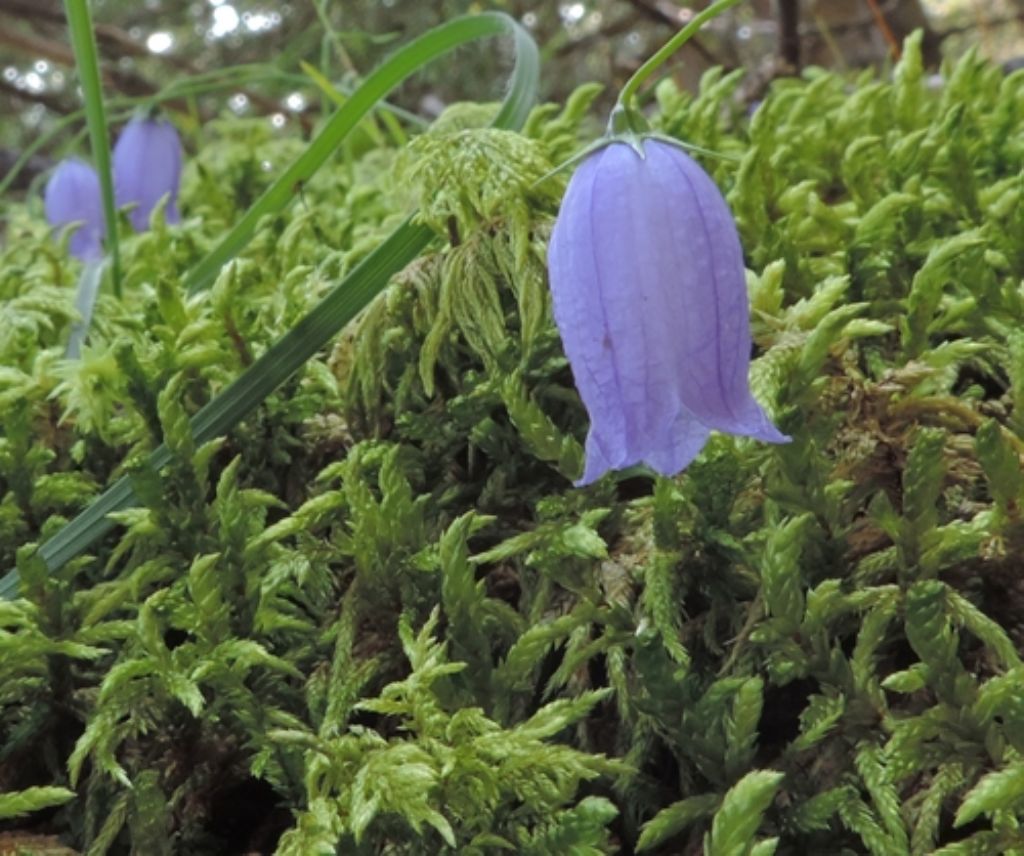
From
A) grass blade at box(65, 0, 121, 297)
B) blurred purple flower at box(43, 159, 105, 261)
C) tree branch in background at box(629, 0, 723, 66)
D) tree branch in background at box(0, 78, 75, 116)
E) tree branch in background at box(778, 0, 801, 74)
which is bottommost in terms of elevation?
grass blade at box(65, 0, 121, 297)

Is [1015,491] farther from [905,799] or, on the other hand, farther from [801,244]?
[801,244]

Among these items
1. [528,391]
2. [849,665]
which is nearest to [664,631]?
[849,665]

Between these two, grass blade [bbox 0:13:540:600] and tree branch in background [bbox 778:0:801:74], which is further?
tree branch in background [bbox 778:0:801:74]

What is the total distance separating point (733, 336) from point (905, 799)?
0.30m

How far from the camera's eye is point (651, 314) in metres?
0.66

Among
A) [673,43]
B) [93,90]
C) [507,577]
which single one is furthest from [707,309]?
[93,90]

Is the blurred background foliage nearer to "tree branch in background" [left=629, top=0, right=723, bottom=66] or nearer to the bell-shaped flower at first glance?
"tree branch in background" [left=629, top=0, right=723, bottom=66]

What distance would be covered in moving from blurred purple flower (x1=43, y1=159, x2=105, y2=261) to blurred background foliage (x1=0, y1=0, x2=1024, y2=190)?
1.62ft

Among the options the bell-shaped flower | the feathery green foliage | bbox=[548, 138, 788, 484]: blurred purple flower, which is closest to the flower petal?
bbox=[548, 138, 788, 484]: blurred purple flower

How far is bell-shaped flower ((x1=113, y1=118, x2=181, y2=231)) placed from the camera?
171 cm

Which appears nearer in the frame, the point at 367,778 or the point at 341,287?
the point at 367,778

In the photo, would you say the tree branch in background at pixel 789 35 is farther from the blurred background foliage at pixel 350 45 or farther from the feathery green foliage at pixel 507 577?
the feathery green foliage at pixel 507 577

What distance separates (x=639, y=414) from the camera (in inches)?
25.9

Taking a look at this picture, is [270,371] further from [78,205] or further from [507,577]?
[78,205]
